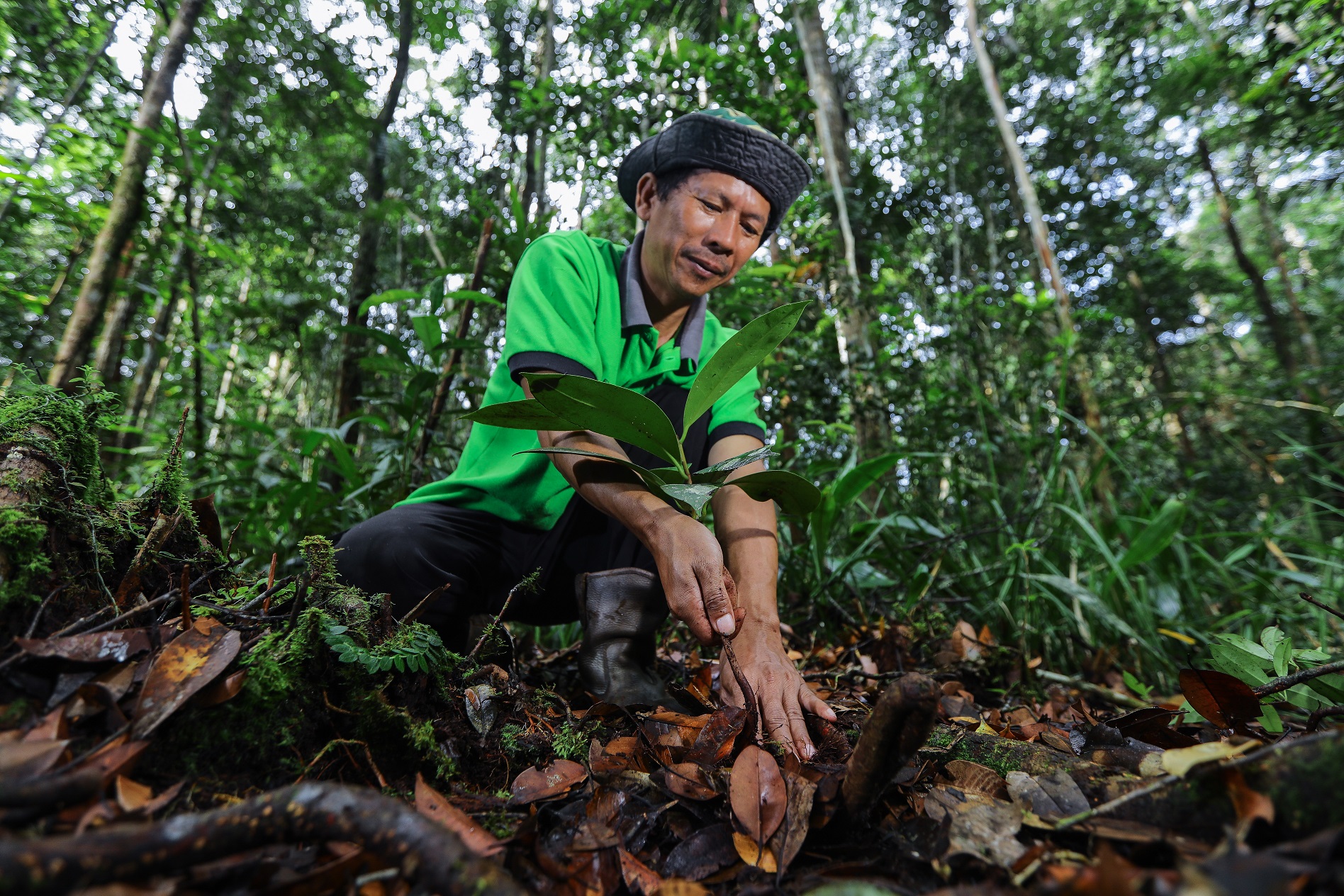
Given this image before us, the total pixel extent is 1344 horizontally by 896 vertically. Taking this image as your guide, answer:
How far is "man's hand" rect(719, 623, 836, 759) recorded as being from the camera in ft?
3.23

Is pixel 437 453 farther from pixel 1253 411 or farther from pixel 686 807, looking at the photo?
pixel 1253 411

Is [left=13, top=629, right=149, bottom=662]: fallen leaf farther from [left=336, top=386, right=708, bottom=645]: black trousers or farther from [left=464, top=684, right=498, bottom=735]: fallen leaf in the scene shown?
[left=336, top=386, right=708, bottom=645]: black trousers

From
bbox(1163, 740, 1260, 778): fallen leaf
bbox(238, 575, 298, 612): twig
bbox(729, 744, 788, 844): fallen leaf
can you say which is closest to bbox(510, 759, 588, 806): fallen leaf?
bbox(729, 744, 788, 844): fallen leaf

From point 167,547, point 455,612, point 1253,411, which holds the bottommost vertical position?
point 455,612

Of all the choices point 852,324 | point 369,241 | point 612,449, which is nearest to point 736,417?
point 612,449

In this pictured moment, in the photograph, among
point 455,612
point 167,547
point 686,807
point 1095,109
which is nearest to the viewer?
point 686,807

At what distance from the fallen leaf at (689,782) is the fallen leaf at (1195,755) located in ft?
1.63

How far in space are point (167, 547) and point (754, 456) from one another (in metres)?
0.92

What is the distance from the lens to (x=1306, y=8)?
9.54ft

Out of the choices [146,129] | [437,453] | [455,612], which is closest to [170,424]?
[146,129]

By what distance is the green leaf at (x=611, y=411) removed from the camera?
888mm

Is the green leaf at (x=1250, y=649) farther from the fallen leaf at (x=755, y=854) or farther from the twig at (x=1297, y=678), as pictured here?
the fallen leaf at (x=755, y=854)

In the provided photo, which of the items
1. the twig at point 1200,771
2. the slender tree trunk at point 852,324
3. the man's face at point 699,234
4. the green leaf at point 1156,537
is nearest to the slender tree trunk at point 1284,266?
the slender tree trunk at point 852,324

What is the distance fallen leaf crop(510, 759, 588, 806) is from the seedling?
41 cm
